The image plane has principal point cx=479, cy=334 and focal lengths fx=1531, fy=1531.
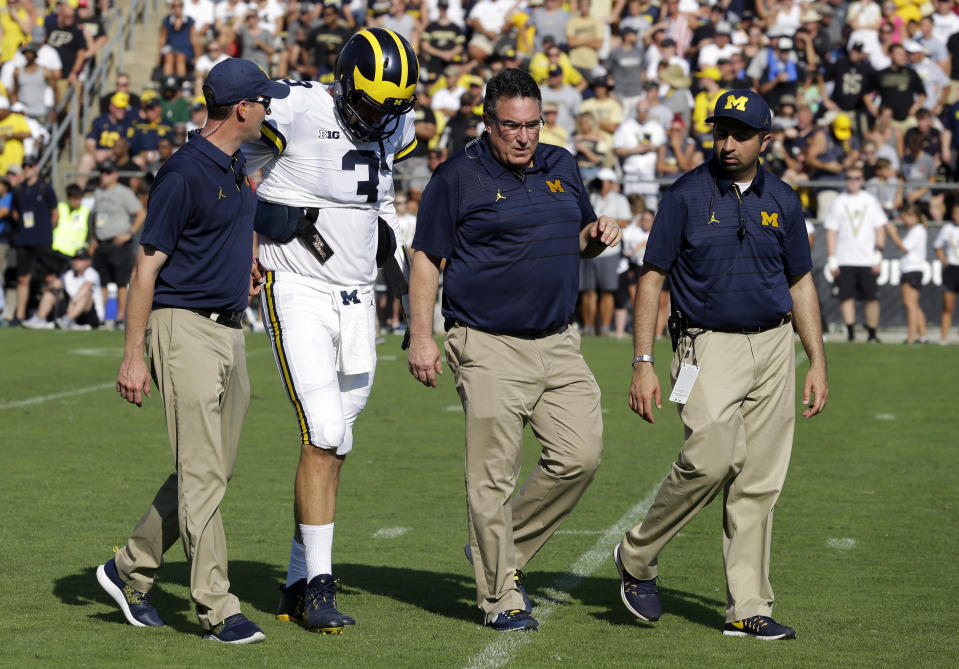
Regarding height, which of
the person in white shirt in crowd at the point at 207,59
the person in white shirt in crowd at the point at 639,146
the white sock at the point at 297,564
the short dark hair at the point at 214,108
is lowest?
the white sock at the point at 297,564

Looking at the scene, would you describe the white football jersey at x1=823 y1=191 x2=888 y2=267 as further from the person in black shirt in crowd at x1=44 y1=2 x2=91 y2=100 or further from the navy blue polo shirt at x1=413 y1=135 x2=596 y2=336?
the navy blue polo shirt at x1=413 y1=135 x2=596 y2=336

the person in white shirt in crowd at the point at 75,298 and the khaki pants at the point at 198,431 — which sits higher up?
the khaki pants at the point at 198,431

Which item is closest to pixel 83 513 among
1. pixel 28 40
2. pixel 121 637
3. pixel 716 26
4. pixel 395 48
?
pixel 121 637

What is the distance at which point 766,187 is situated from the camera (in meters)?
5.89

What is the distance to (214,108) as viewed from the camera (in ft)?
18.1

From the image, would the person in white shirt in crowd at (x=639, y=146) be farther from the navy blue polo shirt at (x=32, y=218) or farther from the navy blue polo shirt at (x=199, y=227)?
the navy blue polo shirt at (x=199, y=227)

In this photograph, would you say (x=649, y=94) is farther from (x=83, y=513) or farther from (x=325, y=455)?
(x=325, y=455)

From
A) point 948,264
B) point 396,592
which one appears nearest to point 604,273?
point 948,264

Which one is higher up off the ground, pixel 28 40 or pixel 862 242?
pixel 28 40

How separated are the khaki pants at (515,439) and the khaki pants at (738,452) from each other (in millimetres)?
365

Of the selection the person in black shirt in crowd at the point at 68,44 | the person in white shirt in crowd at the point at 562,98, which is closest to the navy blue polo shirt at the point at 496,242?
the person in white shirt in crowd at the point at 562,98

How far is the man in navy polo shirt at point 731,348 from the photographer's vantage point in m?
5.69

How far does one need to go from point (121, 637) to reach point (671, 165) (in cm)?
1689

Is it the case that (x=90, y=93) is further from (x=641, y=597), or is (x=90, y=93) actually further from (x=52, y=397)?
(x=641, y=597)
